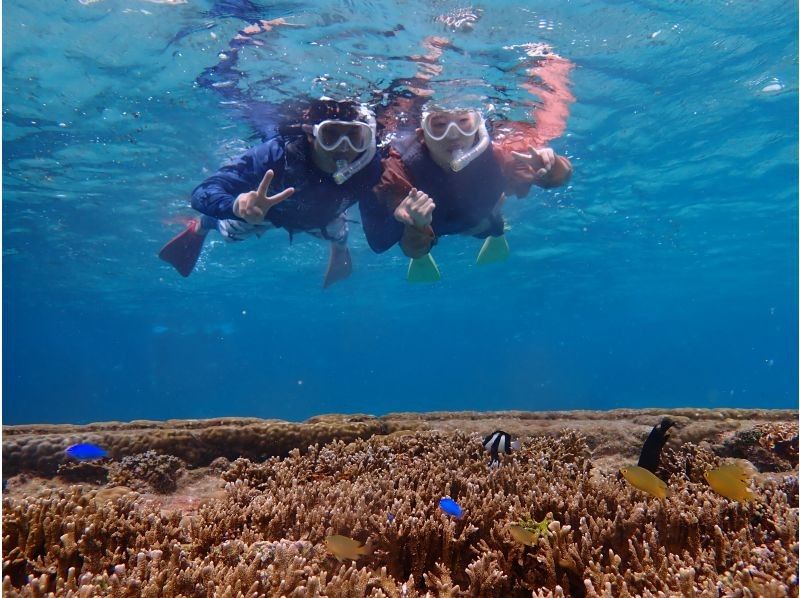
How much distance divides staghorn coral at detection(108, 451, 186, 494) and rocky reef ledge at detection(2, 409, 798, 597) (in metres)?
0.02

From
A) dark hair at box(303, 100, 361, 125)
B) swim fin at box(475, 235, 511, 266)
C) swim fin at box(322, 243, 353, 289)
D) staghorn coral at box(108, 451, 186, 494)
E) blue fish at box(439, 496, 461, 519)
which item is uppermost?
dark hair at box(303, 100, 361, 125)

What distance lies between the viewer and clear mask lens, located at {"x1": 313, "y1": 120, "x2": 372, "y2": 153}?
24.5 feet

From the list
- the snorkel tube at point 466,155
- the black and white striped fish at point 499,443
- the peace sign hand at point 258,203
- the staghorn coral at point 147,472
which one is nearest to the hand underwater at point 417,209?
the snorkel tube at point 466,155

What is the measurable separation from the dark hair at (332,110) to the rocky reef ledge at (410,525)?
822 centimetres

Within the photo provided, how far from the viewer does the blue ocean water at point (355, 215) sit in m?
9.91

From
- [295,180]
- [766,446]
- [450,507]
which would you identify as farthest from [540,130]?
[450,507]

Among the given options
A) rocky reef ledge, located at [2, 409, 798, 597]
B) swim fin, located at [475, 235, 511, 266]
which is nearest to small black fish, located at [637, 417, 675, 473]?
rocky reef ledge, located at [2, 409, 798, 597]

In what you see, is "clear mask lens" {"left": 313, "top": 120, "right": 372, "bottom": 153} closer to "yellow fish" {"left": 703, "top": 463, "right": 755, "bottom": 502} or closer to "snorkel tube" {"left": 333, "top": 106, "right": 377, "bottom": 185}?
"snorkel tube" {"left": 333, "top": 106, "right": 377, "bottom": 185}

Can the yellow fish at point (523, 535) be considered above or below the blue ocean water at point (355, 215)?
below

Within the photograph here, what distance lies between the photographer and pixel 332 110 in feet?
37.8

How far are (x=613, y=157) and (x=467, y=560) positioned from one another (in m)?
18.0

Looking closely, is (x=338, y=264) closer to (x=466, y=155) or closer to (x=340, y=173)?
(x=340, y=173)

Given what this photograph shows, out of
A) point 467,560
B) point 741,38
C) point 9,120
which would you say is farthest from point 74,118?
point 741,38

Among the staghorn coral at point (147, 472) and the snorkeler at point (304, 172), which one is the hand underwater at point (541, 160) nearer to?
the snorkeler at point (304, 172)
